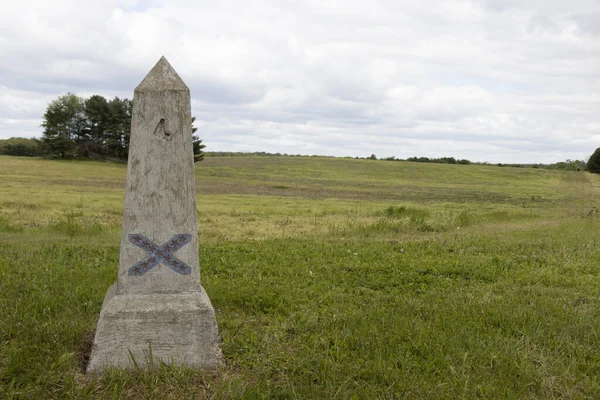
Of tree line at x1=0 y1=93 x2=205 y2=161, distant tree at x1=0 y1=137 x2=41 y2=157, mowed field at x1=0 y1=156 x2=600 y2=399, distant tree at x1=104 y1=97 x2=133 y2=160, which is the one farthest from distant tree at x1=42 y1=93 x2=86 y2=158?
mowed field at x1=0 y1=156 x2=600 y2=399

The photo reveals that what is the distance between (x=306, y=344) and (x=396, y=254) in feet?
16.4

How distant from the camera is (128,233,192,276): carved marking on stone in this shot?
179 inches

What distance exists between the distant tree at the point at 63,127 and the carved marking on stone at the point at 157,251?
7138 centimetres

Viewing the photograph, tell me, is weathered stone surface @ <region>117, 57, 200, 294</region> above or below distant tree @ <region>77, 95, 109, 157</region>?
below

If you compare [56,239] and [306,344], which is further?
[56,239]

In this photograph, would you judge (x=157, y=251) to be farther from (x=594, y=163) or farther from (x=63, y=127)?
(x=594, y=163)

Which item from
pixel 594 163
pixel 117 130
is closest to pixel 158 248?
pixel 117 130

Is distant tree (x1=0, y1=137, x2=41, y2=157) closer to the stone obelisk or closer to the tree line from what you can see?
the tree line

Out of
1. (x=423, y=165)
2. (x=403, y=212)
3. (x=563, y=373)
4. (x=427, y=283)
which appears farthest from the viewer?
(x=423, y=165)

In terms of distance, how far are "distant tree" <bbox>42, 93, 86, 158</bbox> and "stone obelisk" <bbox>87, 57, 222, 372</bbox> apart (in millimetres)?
71371

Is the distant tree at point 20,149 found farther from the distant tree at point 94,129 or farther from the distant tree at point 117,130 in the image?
the distant tree at point 117,130

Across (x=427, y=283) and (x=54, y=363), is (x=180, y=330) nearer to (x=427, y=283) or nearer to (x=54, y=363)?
(x=54, y=363)

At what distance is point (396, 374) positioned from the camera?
430 cm

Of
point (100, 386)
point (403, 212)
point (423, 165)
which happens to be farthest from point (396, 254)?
point (423, 165)
